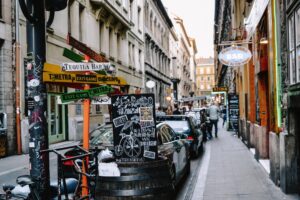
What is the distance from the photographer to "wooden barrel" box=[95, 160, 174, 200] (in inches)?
242

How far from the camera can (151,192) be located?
6215 mm

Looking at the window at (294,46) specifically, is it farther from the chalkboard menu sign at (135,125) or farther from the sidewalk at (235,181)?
the chalkboard menu sign at (135,125)

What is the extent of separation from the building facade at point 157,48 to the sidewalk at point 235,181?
28076 mm

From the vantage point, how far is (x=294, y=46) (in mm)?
7801

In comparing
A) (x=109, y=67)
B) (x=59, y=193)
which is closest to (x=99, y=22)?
(x=109, y=67)

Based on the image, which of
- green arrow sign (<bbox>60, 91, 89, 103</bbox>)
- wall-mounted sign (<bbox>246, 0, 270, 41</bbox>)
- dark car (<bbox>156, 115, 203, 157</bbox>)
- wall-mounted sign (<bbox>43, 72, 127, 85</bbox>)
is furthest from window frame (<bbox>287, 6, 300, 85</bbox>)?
dark car (<bbox>156, 115, 203, 157</bbox>)

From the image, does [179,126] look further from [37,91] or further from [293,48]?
[37,91]

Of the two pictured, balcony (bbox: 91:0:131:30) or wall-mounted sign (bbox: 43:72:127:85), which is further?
balcony (bbox: 91:0:131:30)

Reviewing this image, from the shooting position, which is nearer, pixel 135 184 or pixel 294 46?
pixel 135 184

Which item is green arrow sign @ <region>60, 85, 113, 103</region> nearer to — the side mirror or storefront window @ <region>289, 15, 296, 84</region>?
the side mirror

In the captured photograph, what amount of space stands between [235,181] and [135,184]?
163 inches

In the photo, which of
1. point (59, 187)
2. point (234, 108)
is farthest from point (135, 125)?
point (234, 108)

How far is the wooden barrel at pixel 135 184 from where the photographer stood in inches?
242

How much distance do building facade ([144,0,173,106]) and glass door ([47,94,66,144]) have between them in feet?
68.7
